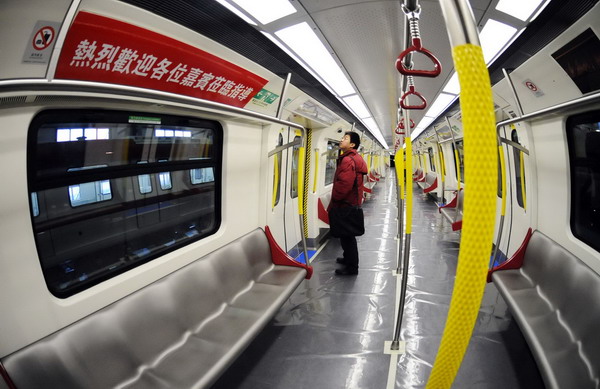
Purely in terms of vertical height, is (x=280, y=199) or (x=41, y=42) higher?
(x=41, y=42)

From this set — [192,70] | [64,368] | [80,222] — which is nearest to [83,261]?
[80,222]

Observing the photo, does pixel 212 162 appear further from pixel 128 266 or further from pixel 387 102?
pixel 387 102

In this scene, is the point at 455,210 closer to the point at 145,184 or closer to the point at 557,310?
the point at 557,310

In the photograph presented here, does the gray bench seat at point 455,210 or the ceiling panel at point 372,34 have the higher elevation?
the ceiling panel at point 372,34

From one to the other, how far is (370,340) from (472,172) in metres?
2.75

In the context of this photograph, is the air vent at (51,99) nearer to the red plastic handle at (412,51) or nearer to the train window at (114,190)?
the train window at (114,190)

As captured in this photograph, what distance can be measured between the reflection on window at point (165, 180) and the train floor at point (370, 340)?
19.1 feet

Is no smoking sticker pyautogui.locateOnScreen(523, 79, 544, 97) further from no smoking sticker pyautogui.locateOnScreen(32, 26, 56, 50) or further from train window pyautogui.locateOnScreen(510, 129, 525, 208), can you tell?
no smoking sticker pyautogui.locateOnScreen(32, 26, 56, 50)

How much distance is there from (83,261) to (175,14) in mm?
5133

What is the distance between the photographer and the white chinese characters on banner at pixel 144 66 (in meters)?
1.39

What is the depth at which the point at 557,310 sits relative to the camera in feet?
7.55

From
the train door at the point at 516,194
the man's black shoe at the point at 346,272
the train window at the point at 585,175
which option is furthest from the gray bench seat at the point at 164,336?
the train door at the point at 516,194

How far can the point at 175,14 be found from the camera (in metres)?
2.05

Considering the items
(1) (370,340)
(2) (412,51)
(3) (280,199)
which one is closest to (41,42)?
(2) (412,51)
